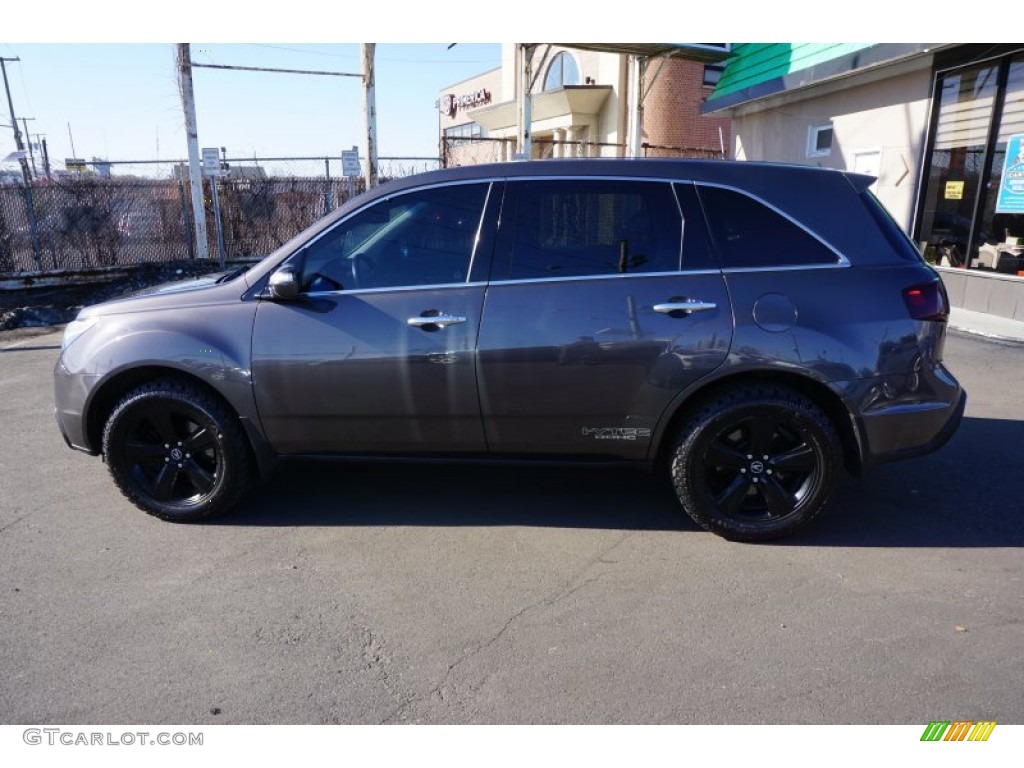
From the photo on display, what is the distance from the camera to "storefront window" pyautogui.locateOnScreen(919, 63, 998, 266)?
9695 mm

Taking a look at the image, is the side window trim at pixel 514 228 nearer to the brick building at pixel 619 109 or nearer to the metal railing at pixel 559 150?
the metal railing at pixel 559 150

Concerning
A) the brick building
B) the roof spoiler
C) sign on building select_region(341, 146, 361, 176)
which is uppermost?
the brick building

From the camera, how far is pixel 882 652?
2859mm

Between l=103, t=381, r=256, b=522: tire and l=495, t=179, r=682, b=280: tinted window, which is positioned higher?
l=495, t=179, r=682, b=280: tinted window

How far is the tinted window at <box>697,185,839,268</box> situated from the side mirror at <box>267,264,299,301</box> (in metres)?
2.08

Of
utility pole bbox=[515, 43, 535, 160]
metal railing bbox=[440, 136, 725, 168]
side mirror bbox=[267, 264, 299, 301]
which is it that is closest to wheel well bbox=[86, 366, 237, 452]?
side mirror bbox=[267, 264, 299, 301]

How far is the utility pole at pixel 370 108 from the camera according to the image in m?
14.7

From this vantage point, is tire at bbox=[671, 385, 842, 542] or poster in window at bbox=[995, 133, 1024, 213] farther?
poster in window at bbox=[995, 133, 1024, 213]

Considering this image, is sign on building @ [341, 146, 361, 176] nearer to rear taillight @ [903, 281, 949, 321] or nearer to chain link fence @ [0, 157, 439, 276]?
chain link fence @ [0, 157, 439, 276]

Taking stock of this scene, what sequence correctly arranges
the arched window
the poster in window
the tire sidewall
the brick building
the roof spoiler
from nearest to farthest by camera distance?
the roof spoiler
the tire sidewall
the poster in window
the brick building
the arched window

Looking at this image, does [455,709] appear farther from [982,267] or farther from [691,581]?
[982,267]

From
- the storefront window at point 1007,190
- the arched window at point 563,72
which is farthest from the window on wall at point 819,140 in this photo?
the arched window at point 563,72

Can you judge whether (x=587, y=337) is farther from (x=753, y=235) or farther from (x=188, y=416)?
(x=188, y=416)
